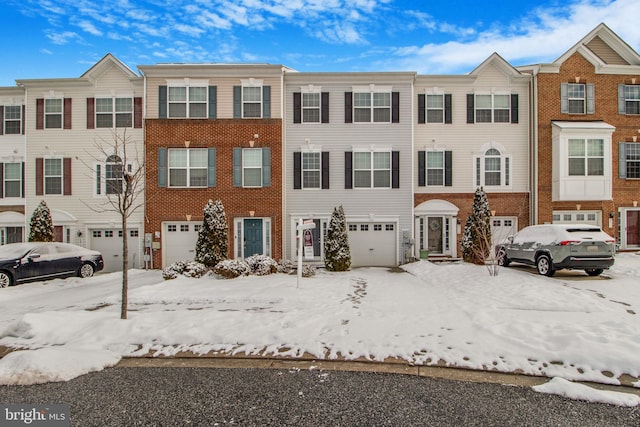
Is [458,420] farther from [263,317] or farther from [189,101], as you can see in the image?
[189,101]

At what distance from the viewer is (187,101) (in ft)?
51.4

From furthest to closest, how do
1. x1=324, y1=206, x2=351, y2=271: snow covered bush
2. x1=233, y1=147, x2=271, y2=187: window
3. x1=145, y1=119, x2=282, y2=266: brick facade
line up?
x1=233, y1=147, x2=271, y2=187: window → x1=145, y1=119, x2=282, y2=266: brick facade → x1=324, y1=206, x2=351, y2=271: snow covered bush

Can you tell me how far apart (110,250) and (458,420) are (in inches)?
650

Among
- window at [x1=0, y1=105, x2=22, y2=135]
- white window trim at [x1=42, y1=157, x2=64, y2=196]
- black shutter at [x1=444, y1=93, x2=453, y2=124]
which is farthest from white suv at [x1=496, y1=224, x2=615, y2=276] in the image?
window at [x1=0, y1=105, x2=22, y2=135]

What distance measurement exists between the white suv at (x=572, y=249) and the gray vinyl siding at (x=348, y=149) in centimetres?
546

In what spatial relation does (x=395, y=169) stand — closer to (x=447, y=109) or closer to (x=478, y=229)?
(x=447, y=109)

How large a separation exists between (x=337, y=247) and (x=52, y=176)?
44.0 ft

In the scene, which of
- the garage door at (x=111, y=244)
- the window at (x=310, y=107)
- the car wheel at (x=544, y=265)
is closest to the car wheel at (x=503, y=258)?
the car wheel at (x=544, y=265)

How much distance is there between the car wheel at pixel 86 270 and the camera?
12853 millimetres

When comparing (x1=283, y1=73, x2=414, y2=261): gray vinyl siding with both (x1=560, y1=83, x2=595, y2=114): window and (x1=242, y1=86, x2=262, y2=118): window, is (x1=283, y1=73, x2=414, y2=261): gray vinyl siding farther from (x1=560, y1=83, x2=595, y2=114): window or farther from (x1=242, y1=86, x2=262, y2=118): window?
(x1=560, y1=83, x2=595, y2=114): window

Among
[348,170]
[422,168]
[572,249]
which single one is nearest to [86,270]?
[348,170]

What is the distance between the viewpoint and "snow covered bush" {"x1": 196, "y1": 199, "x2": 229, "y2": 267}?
43.3 feet

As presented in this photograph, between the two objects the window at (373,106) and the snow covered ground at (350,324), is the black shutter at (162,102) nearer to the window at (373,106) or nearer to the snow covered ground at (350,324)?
the snow covered ground at (350,324)

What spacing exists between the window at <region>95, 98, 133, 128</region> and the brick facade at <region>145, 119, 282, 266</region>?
4.17 feet
